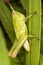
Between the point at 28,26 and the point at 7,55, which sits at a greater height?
the point at 28,26

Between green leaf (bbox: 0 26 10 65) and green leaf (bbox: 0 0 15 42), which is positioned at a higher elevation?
green leaf (bbox: 0 0 15 42)

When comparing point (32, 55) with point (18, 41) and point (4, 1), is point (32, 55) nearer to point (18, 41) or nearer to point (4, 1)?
point (18, 41)

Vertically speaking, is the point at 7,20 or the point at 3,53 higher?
the point at 7,20

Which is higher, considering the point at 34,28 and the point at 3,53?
the point at 34,28

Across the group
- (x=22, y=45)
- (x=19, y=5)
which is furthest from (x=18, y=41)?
(x=19, y=5)

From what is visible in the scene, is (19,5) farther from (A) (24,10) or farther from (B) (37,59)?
(B) (37,59)

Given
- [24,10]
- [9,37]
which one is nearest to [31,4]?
[24,10]

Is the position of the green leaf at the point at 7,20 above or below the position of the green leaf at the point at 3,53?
above

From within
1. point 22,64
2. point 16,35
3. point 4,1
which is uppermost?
point 4,1
